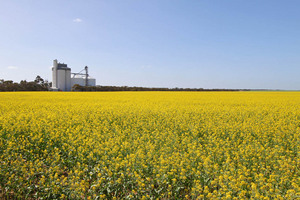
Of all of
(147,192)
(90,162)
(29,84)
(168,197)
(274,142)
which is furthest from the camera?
(29,84)

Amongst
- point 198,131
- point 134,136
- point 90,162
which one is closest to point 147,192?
point 90,162

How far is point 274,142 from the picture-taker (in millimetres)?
7152

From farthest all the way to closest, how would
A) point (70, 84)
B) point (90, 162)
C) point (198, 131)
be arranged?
point (70, 84) < point (198, 131) < point (90, 162)

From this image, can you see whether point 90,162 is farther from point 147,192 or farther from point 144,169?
point 147,192

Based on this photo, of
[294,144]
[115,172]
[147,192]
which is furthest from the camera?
[294,144]

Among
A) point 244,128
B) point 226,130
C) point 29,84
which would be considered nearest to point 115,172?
point 226,130

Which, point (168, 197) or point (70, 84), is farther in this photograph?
point (70, 84)

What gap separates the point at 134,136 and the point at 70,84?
6413 centimetres

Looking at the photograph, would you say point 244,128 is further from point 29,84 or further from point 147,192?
point 29,84

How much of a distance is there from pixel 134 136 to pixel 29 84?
6436 centimetres

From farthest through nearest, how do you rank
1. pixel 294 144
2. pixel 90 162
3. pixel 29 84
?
pixel 29 84 → pixel 294 144 → pixel 90 162

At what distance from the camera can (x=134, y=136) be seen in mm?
7488

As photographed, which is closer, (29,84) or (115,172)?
(115,172)

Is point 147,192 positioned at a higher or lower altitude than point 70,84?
lower
